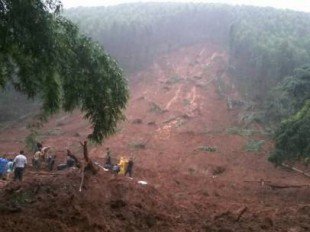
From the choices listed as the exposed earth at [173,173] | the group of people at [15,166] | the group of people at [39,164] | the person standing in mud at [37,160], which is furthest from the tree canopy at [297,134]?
the group of people at [15,166]

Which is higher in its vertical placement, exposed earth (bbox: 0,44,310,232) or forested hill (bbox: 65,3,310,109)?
forested hill (bbox: 65,3,310,109)

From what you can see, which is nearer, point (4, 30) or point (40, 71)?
point (4, 30)

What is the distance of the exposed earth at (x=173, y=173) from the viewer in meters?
11.9

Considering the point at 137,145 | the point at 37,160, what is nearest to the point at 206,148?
the point at 137,145

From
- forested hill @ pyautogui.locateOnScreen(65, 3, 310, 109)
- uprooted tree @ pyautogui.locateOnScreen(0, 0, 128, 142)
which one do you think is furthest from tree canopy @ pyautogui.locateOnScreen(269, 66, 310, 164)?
forested hill @ pyautogui.locateOnScreen(65, 3, 310, 109)

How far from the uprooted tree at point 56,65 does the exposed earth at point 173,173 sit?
220 cm

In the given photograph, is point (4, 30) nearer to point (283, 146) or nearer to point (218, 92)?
point (283, 146)

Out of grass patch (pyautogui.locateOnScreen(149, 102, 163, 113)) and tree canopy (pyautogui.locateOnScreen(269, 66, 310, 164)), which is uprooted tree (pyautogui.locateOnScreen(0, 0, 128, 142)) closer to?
tree canopy (pyautogui.locateOnScreen(269, 66, 310, 164))

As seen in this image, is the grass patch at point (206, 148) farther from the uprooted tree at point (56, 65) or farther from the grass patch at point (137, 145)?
the uprooted tree at point (56, 65)

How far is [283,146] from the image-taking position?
64.2 feet

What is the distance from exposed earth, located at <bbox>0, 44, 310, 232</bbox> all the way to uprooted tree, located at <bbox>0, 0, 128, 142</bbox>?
2196mm

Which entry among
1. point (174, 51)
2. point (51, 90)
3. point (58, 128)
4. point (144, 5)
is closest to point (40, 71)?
point (51, 90)

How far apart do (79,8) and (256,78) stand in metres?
40.1

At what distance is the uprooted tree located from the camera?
8.54m
